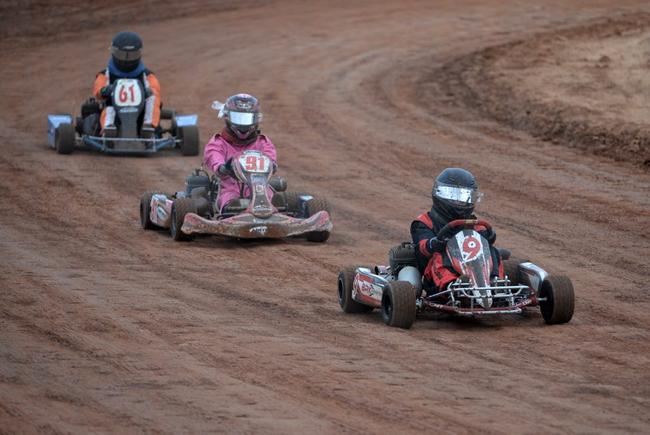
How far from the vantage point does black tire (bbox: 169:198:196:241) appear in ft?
53.1

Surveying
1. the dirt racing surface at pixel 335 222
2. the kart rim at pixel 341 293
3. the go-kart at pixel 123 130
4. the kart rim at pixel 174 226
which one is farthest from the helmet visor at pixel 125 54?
the kart rim at pixel 341 293

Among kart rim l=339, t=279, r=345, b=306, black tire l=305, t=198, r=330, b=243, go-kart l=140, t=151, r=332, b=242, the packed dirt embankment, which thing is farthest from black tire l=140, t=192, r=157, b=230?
the packed dirt embankment

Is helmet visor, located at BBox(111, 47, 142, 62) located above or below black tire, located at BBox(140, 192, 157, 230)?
above

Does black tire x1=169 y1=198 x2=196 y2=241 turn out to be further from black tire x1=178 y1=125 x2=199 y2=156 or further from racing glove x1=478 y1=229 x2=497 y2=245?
black tire x1=178 y1=125 x2=199 y2=156

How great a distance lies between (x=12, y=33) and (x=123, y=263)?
72.1 feet

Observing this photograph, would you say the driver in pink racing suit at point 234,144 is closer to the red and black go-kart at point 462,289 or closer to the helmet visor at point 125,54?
the red and black go-kart at point 462,289

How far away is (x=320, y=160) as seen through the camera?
22656 mm

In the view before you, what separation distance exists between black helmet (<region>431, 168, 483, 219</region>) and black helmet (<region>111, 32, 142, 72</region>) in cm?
1096

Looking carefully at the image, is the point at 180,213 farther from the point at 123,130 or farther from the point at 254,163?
the point at 123,130

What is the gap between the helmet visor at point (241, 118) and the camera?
55.3 ft

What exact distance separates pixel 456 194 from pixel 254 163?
4.52m

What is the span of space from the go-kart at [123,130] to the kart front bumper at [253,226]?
6796 millimetres

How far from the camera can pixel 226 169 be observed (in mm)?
16516

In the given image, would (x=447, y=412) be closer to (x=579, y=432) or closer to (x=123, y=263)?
(x=579, y=432)
